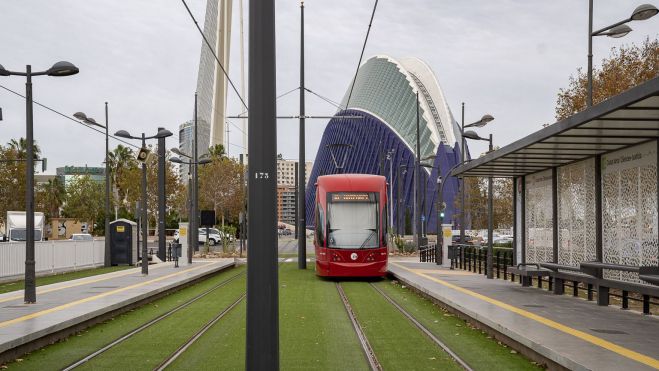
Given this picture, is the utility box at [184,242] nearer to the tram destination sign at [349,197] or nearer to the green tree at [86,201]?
the tram destination sign at [349,197]

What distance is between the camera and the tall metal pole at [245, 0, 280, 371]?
5.76 meters

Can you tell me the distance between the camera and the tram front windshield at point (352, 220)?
24.8m

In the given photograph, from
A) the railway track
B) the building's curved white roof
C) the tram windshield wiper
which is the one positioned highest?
the building's curved white roof

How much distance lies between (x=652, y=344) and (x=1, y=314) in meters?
10.8

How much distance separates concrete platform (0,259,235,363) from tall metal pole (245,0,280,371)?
558 centimetres

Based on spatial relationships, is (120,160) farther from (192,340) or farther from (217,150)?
(192,340)

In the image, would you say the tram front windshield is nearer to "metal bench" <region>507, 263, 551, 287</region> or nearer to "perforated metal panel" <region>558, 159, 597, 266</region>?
"metal bench" <region>507, 263, 551, 287</region>

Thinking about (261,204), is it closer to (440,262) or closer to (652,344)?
(652,344)

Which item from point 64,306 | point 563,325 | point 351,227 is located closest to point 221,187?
point 351,227

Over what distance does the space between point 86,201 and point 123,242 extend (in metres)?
50.2

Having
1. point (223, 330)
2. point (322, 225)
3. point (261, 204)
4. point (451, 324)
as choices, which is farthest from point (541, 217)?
point (261, 204)

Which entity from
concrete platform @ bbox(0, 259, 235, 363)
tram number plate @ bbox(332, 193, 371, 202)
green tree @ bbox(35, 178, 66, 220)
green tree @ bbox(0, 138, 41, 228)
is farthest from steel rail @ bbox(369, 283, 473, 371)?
green tree @ bbox(35, 178, 66, 220)

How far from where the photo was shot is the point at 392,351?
10930 millimetres

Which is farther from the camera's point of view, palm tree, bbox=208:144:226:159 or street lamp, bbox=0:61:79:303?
palm tree, bbox=208:144:226:159
